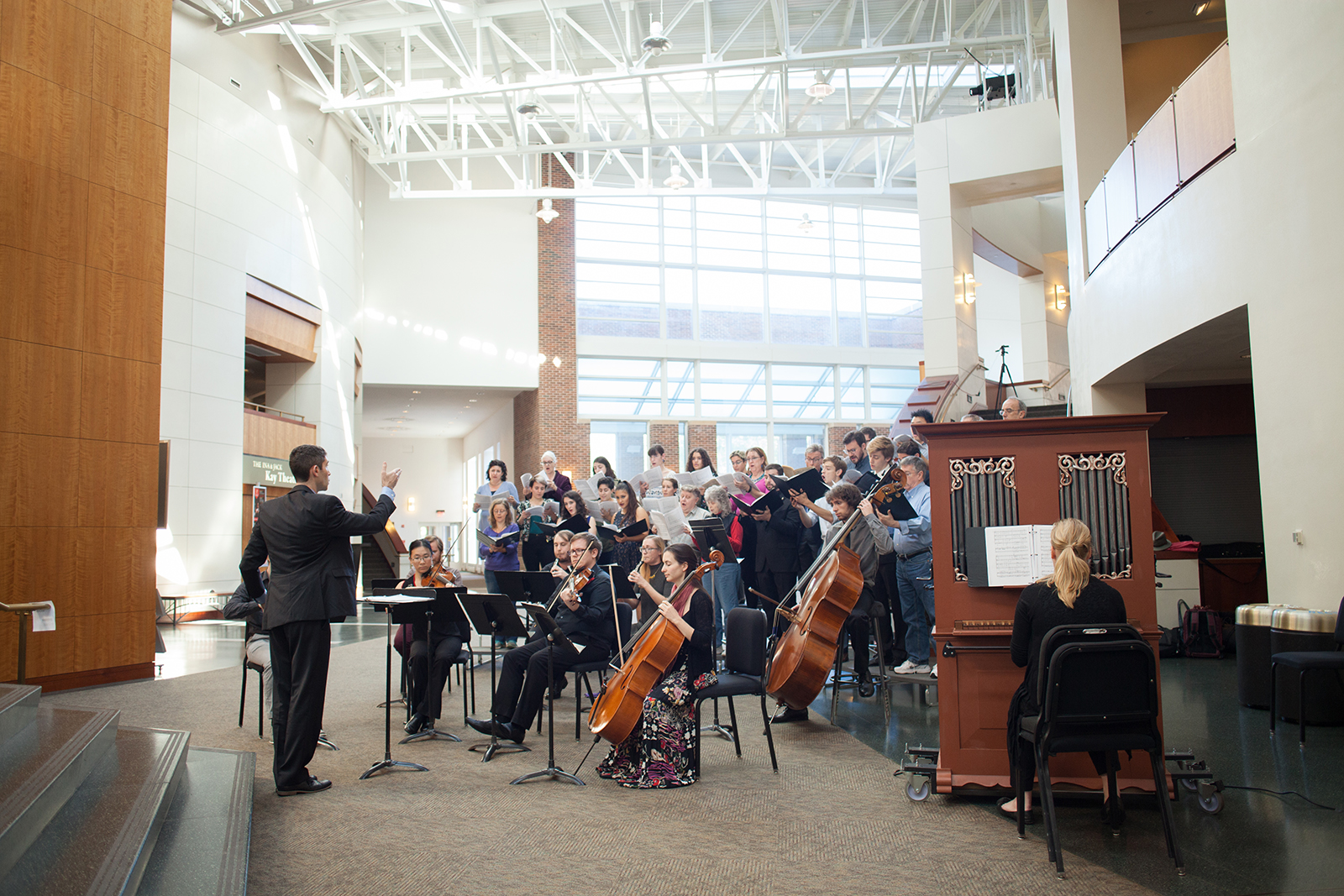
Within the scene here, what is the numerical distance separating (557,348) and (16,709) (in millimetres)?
17529

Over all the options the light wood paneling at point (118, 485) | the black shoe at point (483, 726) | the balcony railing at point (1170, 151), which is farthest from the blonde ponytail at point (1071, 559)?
the light wood paneling at point (118, 485)

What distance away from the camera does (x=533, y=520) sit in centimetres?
763

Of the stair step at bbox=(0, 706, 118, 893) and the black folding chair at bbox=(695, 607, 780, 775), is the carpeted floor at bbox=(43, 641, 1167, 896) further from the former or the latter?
the stair step at bbox=(0, 706, 118, 893)

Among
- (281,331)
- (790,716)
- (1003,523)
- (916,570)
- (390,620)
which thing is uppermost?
(281,331)

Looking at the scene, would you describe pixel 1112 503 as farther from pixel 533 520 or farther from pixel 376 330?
pixel 376 330

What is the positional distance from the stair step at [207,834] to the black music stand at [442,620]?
1161 millimetres

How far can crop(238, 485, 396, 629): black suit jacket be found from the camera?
453 cm

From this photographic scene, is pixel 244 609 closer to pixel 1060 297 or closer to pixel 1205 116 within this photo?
pixel 1205 116

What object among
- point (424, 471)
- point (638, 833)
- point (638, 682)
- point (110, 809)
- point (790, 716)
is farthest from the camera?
point (424, 471)

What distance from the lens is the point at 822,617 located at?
5125mm

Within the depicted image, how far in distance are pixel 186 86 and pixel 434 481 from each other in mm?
19844

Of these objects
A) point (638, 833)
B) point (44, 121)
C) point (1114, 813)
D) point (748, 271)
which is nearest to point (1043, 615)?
point (1114, 813)

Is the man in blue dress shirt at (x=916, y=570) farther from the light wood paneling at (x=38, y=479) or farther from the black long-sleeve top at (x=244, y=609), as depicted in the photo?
the light wood paneling at (x=38, y=479)

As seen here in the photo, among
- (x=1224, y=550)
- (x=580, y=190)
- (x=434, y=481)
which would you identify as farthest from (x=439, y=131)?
(x=1224, y=550)
